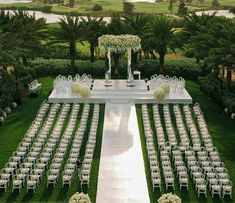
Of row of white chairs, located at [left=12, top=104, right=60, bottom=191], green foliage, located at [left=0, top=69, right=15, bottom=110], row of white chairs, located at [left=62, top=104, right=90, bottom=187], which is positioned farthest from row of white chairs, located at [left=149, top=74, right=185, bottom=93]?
green foliage, located at [left=0, top=69, right=15, bottom=110]

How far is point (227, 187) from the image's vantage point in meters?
20.8

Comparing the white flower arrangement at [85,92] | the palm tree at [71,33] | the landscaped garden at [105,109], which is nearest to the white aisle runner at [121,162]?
the landscaped garden at [105,109]

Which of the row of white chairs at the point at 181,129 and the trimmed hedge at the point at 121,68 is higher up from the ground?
the row of white chairs at the point at 181,129

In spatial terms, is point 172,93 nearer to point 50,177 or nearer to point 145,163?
point 145,163

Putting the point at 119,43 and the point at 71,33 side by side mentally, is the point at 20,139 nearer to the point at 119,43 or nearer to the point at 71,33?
the point at 119,43

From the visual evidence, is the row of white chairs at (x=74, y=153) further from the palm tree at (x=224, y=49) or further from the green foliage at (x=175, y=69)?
the green foliage at (x=175, y=69)

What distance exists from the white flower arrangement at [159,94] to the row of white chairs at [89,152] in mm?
4258

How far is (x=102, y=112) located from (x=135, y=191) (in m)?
11.6

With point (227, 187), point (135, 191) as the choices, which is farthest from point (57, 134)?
point (227, 187)

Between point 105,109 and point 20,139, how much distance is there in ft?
22.5

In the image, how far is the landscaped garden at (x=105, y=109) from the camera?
22.0 metres

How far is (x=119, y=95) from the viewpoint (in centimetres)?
3503

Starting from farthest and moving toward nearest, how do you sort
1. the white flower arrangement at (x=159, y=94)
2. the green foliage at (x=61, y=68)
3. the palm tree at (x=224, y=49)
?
1. the green foliage at (x=61, y=68)
2. the white flower arrangement at (x=159, y=94)
3. the palm tree at (x=224, y=49)

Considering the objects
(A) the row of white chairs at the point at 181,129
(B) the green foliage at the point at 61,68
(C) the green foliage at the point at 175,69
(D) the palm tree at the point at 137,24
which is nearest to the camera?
(A) the row of white chairs at the point at 181,129
